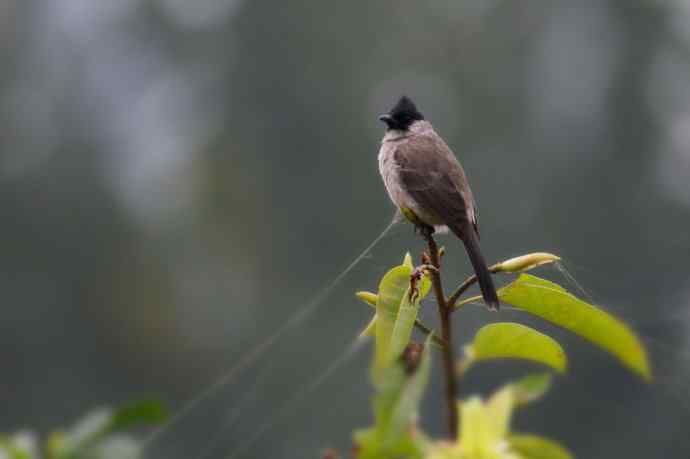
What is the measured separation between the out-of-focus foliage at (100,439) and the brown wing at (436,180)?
203cm

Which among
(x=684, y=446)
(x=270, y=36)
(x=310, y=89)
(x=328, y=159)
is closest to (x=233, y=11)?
(x=270, y=36)

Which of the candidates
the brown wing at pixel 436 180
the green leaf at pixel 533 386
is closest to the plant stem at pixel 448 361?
the green leaf at pixel 533 386

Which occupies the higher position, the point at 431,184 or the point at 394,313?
the point at 431,184

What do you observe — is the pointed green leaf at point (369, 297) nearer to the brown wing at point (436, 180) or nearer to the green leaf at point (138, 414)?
the green leaf at point (138, 414)

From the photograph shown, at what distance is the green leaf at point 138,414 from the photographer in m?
1.52

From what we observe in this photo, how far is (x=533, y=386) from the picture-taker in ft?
5.76

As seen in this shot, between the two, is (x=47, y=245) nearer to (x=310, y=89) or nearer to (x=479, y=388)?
(x=310, y=89)

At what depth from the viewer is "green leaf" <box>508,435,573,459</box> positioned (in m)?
1.51

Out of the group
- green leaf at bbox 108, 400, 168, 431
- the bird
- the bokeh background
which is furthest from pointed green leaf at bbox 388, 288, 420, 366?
the bokeh background

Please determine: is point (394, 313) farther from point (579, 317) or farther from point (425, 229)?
point (425, 229)

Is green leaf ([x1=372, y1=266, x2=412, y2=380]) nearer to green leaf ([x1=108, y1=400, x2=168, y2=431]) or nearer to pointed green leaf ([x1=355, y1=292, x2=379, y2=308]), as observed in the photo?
pointed green leaf ([x1=355, y1=292, x2=379, y2=308])

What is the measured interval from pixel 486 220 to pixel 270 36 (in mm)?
8570

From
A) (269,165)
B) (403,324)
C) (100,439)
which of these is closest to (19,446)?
(100,439)

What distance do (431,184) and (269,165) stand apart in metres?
17.2
